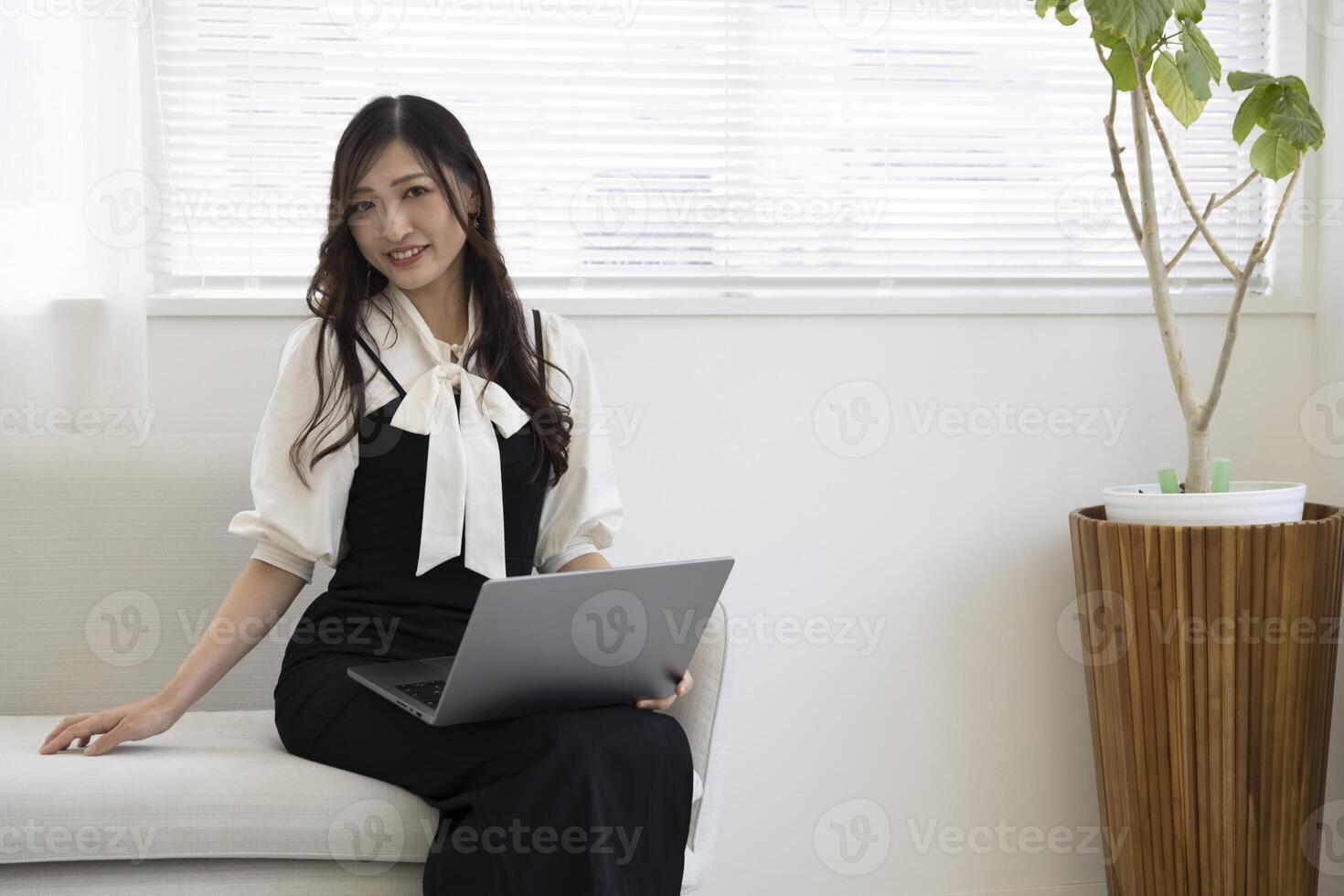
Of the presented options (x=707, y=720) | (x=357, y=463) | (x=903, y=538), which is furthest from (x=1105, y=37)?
(x=357, y=463)

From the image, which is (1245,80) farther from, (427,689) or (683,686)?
(427,689)

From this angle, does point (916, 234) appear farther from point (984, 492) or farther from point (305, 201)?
point (305, 201)

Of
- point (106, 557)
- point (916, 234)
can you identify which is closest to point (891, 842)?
point (916, 234)

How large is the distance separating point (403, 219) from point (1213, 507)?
1.33 m

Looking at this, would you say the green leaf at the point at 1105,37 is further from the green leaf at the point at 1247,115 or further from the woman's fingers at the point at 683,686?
the woman's fingers at the point at 683,686

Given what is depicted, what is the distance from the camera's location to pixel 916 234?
232 cm

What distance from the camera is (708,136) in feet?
7.38

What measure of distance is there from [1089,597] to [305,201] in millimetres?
1537

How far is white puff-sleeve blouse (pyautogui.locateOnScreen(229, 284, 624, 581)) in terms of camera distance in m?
1.68

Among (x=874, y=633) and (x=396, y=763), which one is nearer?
(x=396, y=763)

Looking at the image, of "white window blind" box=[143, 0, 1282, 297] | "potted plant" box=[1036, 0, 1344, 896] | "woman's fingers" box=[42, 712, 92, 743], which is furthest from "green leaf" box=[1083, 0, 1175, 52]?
"woman's fingers" box=[42, 712, 92, 743]

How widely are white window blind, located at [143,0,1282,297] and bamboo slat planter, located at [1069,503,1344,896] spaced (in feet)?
2.28

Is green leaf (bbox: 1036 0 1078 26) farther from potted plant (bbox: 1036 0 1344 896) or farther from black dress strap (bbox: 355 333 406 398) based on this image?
black dress strap (bbox: 355 333 406 398)

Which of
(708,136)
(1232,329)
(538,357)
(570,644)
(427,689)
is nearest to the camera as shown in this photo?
(570,644)
